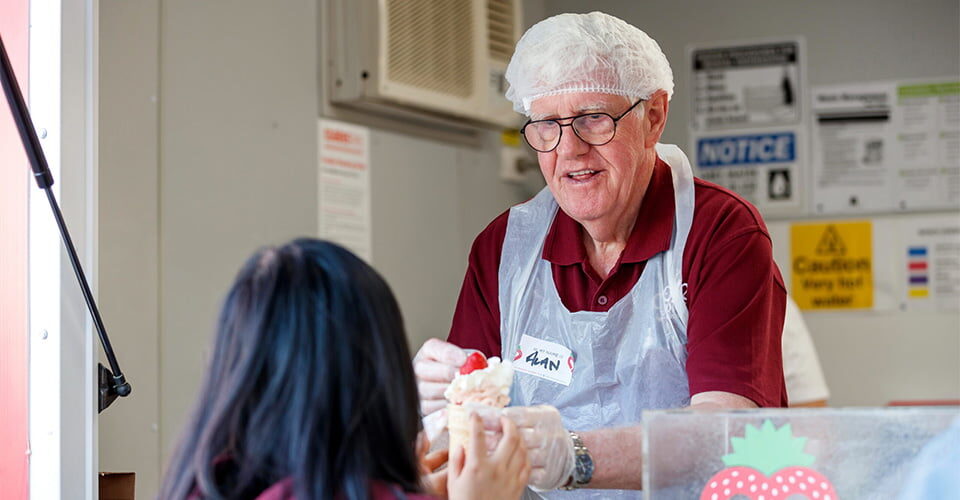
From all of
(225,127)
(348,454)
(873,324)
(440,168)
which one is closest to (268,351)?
(348,454)

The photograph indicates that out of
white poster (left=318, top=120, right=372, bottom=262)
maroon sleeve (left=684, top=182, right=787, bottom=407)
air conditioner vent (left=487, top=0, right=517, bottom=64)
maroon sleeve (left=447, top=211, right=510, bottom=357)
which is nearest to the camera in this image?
maroon sleeve (left=684, top=182, right=787, bottom=407)

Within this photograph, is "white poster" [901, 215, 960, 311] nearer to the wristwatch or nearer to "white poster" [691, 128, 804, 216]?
"white poster" [691, 128, 804, 216]

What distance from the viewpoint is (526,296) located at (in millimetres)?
1743

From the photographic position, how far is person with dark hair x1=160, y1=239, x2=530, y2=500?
103 cm

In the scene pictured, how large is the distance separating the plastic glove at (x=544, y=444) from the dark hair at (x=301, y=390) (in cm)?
23

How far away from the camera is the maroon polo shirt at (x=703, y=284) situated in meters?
1.48

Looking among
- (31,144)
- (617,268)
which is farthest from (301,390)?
(617,268)

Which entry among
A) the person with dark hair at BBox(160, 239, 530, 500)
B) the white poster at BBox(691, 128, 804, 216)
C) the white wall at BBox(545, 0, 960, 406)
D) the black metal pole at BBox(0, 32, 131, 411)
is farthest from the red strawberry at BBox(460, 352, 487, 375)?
the white poster at BBox(691, 128, 804, 216)

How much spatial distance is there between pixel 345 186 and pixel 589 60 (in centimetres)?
133

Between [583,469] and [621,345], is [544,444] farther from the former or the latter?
[621,345]

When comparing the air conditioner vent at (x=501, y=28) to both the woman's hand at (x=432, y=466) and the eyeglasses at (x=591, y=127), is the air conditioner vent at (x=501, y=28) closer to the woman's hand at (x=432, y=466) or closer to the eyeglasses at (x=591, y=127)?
the eyeglasses at (x=591, y=127)

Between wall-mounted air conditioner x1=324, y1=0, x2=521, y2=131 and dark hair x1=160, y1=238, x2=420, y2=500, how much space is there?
5.83ft

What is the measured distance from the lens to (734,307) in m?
1.51

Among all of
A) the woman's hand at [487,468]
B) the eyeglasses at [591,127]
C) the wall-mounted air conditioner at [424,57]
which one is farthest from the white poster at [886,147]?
the woman's hand at [487,468]
